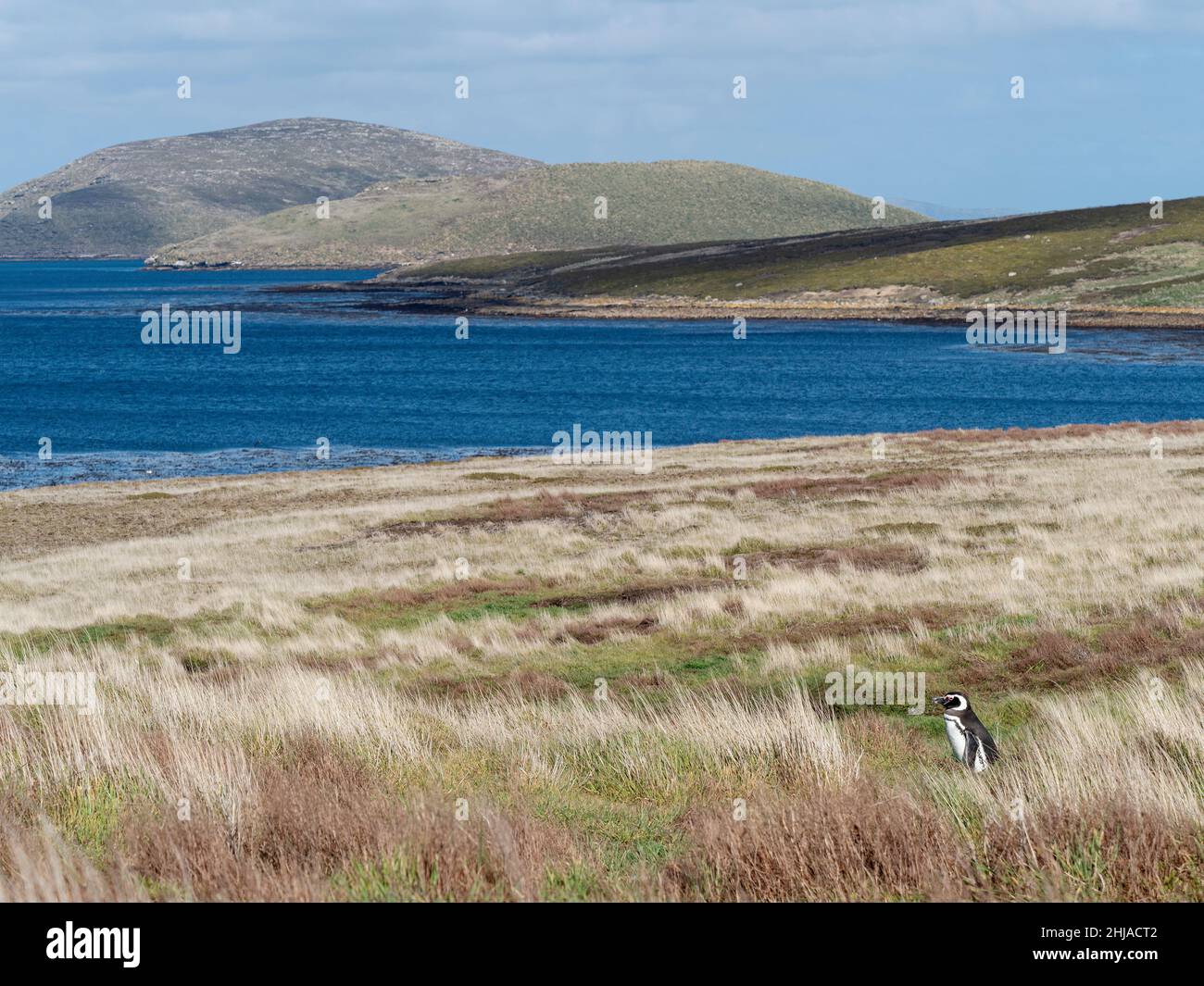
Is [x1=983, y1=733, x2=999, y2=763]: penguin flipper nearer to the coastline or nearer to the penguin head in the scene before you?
the penguin head

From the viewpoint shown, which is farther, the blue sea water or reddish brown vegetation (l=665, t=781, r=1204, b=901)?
the blue sea water

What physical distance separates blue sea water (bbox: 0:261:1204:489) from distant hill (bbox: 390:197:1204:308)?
749 inches

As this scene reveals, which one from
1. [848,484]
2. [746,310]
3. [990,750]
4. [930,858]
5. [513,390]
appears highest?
[746,310]

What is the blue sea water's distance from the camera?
233 ft

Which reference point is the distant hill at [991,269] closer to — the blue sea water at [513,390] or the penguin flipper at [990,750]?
the blue sea water at [513,390]

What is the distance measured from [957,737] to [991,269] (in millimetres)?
159832

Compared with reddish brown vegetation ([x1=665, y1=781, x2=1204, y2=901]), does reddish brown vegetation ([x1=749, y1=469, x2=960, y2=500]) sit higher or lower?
lower

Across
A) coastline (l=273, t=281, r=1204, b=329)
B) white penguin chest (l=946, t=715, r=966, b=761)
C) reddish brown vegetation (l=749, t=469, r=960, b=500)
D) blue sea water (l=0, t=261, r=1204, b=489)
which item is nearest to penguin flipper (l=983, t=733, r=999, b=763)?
white penguin chest (l=946, t=715, r=966, b=761)

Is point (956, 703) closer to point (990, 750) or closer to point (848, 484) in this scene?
point (990, 750)

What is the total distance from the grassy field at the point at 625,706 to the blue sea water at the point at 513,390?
37206 mm

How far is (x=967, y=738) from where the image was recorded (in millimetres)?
9180

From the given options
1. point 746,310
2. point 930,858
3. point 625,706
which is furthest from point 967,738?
point 746,310

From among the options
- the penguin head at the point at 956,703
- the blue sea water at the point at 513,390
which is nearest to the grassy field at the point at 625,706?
the penguin head at the point at 956,703

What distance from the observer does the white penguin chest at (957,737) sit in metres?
9.12
